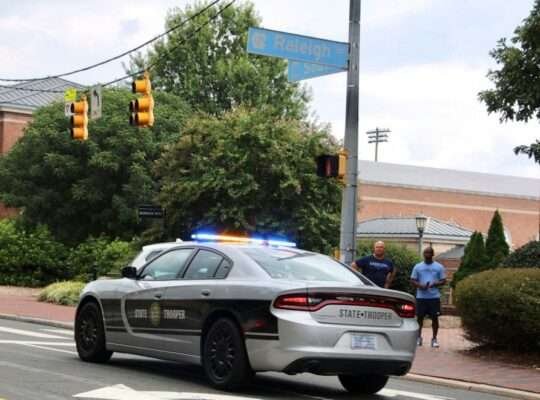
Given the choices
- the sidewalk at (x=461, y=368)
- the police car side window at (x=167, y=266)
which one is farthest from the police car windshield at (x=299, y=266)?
the sidewalk at (x=461, y=368)

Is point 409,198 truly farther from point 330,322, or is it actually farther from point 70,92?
point 330,322

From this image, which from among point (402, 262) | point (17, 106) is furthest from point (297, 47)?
point (17, 106)

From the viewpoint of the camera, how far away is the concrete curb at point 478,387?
39.9ft

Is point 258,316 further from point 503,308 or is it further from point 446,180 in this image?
point 446,180

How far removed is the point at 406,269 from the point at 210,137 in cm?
702

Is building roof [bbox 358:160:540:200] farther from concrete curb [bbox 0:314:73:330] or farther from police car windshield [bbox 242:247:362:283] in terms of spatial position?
police car windshield [bbox 242:247:362:283]

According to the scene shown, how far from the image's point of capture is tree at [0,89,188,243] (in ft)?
128

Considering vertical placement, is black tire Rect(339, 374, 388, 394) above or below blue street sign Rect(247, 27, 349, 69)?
below

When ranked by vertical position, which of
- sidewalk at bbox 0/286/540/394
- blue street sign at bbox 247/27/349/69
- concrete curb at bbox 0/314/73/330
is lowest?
concrete curb at bbox 0/314/73/330

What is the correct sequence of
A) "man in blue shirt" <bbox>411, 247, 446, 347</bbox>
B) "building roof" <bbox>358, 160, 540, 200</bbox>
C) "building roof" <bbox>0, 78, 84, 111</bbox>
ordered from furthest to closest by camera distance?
1. "building roof" <bbox>358, 160, 540, 200</bbox>
2. "building roof" <bbox>0, 78, 84, 111</bbox>
3. "man in blue shirt" <bbox>411, 247, 446, 347</bbox>

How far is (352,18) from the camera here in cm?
1806

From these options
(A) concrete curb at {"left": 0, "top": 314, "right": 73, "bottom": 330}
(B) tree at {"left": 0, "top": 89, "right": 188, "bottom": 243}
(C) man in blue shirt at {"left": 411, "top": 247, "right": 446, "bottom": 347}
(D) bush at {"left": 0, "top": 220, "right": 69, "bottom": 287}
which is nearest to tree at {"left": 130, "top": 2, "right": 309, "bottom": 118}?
(B) tree at {"left": 0, "top": 89, "right": 188, "bottom": 243}

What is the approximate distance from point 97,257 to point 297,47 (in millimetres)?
19775

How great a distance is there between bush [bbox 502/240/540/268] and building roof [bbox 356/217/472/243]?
117 feet
